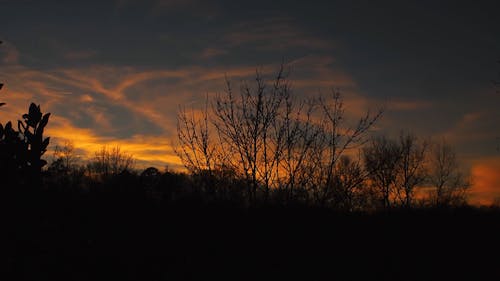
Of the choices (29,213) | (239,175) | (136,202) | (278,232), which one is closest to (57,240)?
(29,213)

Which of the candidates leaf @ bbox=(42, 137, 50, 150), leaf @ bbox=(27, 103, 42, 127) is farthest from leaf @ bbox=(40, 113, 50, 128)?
leaf @ bbox=(42, 137, 50, 150)

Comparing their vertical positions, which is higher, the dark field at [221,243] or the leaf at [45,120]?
the leaf at [45,120]

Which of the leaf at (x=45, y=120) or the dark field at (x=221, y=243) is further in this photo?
the dark field at (x=221, y=243)

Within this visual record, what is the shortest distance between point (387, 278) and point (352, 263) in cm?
69

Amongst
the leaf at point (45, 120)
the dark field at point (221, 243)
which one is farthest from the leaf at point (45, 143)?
the dark field at point (221, 243)

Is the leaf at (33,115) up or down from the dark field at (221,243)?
up

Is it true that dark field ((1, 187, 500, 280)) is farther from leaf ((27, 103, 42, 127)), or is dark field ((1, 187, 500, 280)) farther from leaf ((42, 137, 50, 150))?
leaf ((27, 103, 42, 127))

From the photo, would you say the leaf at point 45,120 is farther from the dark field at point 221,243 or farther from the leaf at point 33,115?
the dark field at point 221,243

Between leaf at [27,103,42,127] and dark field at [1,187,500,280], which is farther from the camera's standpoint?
dark field at [1,187,500,280]

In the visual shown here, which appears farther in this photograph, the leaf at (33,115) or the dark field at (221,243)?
the dark field at (221,243)

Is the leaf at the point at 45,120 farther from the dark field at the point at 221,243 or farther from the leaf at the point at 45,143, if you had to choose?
the dark field at the point at 221,243

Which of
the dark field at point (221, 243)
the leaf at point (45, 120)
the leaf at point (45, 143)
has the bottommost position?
the dark field at point (221, 243)

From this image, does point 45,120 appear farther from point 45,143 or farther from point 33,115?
point 45,143

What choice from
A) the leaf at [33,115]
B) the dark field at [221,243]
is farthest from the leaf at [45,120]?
the dark field at [221,243]
